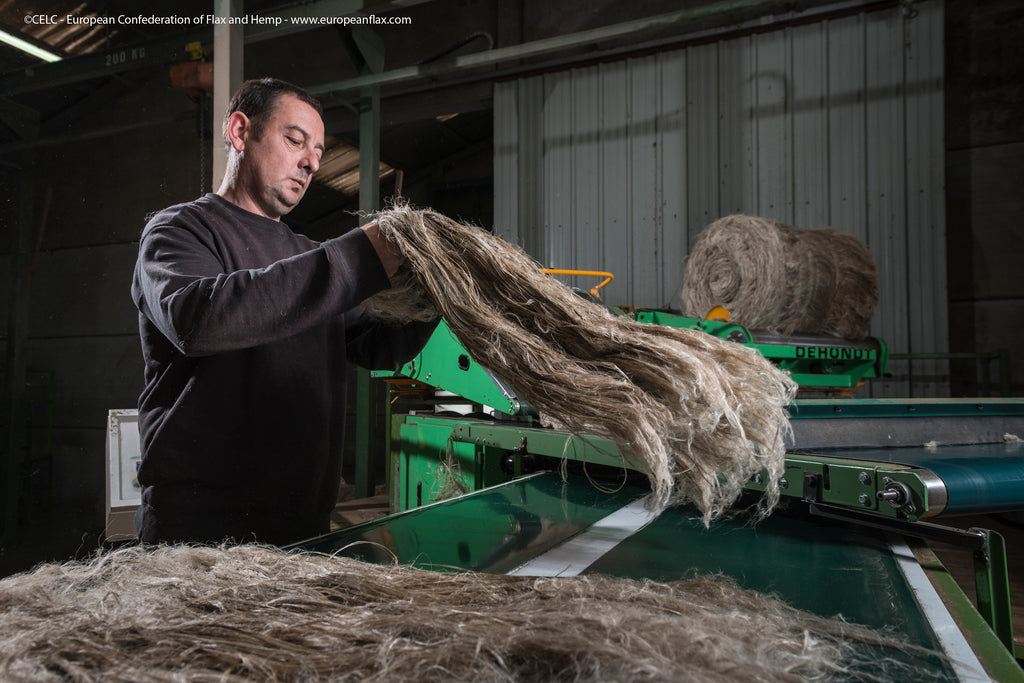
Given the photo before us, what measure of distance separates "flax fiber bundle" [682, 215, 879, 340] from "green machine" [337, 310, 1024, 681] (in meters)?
2.52

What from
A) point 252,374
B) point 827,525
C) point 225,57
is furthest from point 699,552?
point 225,57

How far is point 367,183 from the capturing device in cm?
546

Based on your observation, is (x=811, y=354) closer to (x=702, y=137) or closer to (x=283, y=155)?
(x=702, y=137)

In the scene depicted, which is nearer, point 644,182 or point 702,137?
point 702,137

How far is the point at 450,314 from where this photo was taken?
988mm

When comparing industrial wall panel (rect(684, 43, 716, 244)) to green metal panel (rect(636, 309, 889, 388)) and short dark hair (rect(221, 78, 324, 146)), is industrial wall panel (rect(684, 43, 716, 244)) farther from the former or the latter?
short dark hair (rect(221, 78, 324, 146))

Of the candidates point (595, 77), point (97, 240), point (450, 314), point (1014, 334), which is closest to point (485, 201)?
point (595, 77)

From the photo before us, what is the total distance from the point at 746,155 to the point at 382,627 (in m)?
5.87

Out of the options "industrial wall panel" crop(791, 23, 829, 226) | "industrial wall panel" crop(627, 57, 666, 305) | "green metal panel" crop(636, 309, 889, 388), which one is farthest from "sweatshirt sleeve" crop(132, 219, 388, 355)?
"industrial wall panel" crop(791, 23, 829, 226)

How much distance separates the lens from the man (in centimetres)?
117

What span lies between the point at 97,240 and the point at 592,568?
870cm

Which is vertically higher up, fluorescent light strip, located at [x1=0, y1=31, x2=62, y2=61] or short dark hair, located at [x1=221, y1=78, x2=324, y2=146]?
fluorescent light strip, located at [x1=0, y1=31, x2=62, y2=61]

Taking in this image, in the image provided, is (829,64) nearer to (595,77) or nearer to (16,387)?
(595,77)

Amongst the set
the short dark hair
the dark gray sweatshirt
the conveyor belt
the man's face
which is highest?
the short dark hair
